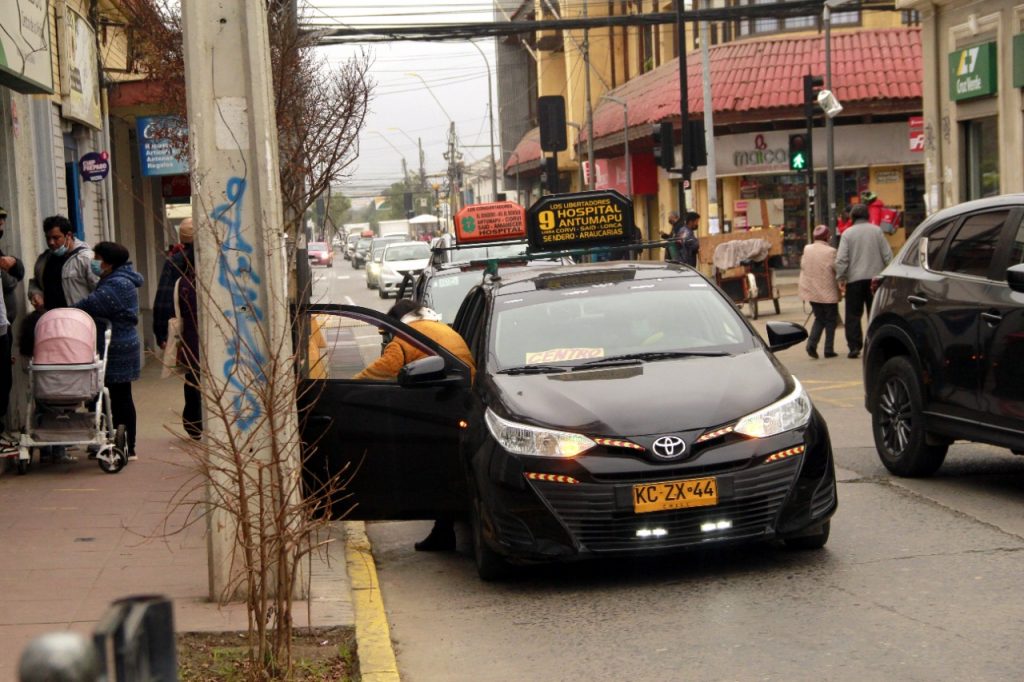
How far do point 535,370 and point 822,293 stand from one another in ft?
36.6

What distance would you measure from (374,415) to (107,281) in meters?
4.26

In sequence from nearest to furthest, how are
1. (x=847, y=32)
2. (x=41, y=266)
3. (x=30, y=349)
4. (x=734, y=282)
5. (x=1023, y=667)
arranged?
(x=1023, y=667), (x=30, y=349), (x=41, y=266), (x=734, y=282), (x=847, y=32)

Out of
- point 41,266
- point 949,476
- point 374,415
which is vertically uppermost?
point 41,266

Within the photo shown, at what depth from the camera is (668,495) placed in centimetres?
680

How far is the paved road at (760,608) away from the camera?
571 centimetres

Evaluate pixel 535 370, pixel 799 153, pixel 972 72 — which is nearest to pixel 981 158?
pixel 972 72

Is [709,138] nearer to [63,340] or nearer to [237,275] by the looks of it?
[63,340]

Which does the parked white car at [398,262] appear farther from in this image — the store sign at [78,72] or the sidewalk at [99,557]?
the sidewalk at [99,557]

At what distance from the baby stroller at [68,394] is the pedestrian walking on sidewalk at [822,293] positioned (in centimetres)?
980

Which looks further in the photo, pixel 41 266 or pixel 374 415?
pixel 41 266

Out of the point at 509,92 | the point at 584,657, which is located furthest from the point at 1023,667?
the point at 509,92

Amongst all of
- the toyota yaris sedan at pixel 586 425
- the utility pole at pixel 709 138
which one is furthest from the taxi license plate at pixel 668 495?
the utility pole at pixel 709 138

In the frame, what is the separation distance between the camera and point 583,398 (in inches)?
282

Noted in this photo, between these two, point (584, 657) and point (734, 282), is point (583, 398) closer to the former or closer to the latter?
Answer: point (584, 657)
